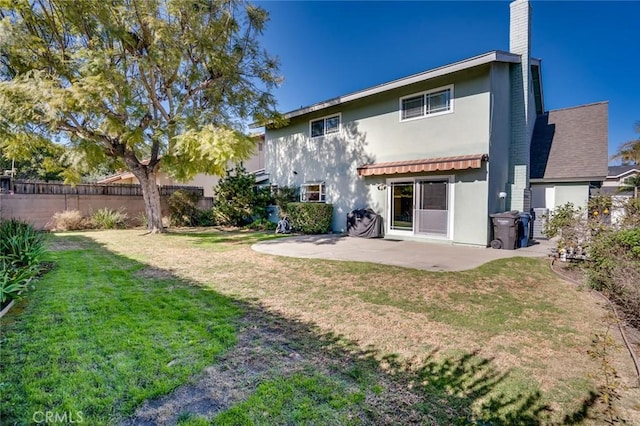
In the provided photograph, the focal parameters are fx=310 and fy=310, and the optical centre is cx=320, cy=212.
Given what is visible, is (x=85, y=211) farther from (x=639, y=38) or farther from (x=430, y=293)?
(x=639, y=38)

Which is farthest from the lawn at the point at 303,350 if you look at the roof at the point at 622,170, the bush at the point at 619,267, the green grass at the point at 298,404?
the roof at the point at 622,170

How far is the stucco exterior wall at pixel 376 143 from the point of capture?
1342cm

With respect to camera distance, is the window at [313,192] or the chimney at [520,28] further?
the window at [313,192]

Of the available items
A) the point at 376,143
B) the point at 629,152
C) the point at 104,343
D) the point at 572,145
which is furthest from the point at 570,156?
the point at 629,152

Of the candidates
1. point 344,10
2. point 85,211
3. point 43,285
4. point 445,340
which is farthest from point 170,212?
point 445,340

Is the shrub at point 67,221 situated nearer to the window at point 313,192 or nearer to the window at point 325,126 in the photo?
the window at point 313,192

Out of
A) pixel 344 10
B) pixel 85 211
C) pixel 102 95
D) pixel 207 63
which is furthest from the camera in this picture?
pixel 85 211

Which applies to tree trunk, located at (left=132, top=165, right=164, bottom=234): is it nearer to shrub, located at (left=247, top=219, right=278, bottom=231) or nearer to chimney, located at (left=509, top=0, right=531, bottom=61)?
shrub, located at (left=247, top=219, right=278, bottom=231)

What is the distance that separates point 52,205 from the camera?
1844 centimetres

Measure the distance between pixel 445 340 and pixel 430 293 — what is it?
2.27 metres

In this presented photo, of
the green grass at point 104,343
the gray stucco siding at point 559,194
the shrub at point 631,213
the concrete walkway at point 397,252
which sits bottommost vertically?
the green grass at point 104,343

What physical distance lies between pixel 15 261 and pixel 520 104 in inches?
747

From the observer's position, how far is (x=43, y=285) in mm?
7090

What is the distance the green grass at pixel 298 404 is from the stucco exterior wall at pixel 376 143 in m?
12.0
